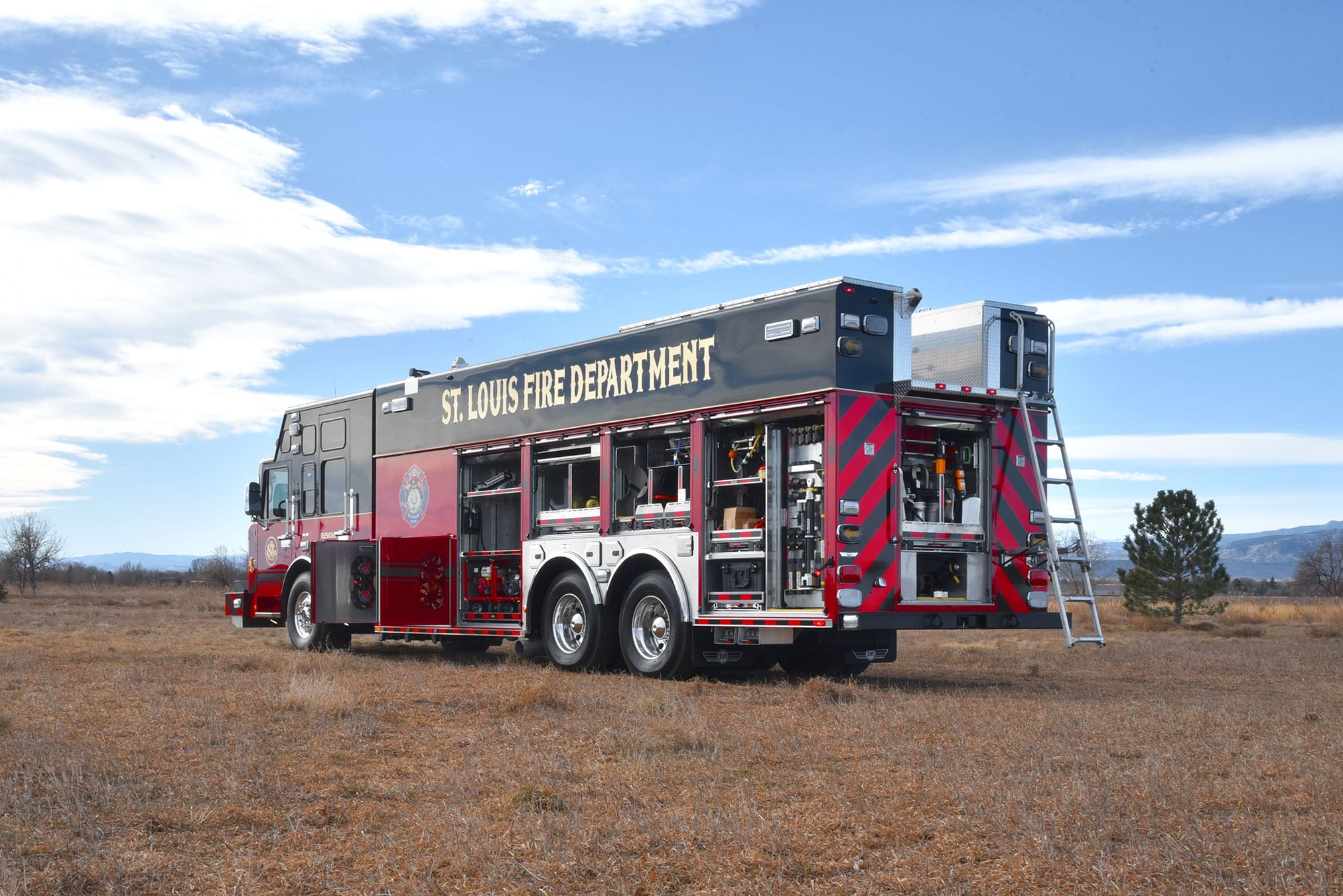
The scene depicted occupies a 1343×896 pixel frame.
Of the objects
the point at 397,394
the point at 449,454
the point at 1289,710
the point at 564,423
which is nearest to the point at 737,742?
the point at 1289,710

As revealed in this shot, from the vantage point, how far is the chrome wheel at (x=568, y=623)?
48.5 ft

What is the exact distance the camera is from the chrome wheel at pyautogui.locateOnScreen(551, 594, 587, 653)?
14.8 metres

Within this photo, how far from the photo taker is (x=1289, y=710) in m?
10.5

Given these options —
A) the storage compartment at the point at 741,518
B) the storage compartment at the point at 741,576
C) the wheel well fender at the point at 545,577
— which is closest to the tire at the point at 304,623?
the wheel well fender at the point at 545,577

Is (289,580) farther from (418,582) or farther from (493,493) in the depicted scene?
(493,493)

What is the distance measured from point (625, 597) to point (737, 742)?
5836 millimetres

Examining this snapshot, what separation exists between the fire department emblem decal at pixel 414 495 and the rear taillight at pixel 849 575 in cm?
769

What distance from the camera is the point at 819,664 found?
47.5 feet

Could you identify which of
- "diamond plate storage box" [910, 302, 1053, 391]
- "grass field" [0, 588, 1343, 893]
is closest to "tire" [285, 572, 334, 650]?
"grass field" [0, 588, 1343, 893]

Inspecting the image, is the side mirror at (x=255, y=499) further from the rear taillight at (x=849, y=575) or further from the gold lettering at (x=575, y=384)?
the rear taillight at (x=849, y=575)

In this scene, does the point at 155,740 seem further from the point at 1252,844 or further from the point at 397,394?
the point at 397,394

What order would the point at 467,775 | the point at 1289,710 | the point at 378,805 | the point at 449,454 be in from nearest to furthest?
the point at 378,805
the point at 467,775
the point at 1289,710
the point at 449,454

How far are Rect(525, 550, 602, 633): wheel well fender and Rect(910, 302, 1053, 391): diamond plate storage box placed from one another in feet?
14.7

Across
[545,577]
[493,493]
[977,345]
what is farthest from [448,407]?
[977,345]
